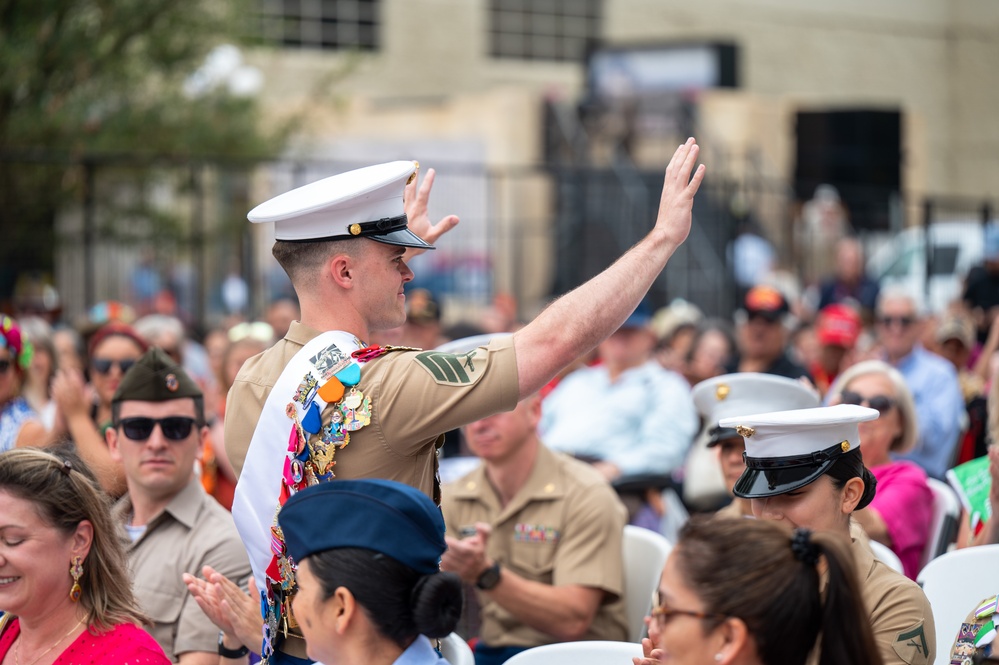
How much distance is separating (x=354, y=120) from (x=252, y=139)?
20.0 ft

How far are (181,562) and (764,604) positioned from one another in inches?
83.2

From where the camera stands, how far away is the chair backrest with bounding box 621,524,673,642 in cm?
440

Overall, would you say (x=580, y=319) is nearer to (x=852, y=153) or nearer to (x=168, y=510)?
(x=168, y=510)

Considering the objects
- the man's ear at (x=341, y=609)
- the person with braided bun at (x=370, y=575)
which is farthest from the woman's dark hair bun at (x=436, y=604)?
the man's ear at (x=341, y=609)

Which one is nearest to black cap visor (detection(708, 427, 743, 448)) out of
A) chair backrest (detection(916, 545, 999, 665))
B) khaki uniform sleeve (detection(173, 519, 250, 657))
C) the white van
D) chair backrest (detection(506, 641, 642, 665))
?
chair backrest (detection(916, 545, 999, 665))

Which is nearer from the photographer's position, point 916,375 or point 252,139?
point 916,375

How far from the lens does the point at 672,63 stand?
20922 mm

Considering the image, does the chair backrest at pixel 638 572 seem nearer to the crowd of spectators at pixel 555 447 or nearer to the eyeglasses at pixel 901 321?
the crowd of spectators at pixel 555 447

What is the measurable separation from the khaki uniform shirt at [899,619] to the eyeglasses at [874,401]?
182 centimetres

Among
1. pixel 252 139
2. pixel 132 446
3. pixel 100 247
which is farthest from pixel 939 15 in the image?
pixel 132 446

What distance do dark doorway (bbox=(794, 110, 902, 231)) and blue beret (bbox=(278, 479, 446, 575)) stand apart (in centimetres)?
1814

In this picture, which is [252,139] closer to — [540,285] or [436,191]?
[436,191]

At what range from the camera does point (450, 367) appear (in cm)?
250

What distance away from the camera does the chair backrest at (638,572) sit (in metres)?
4.40
